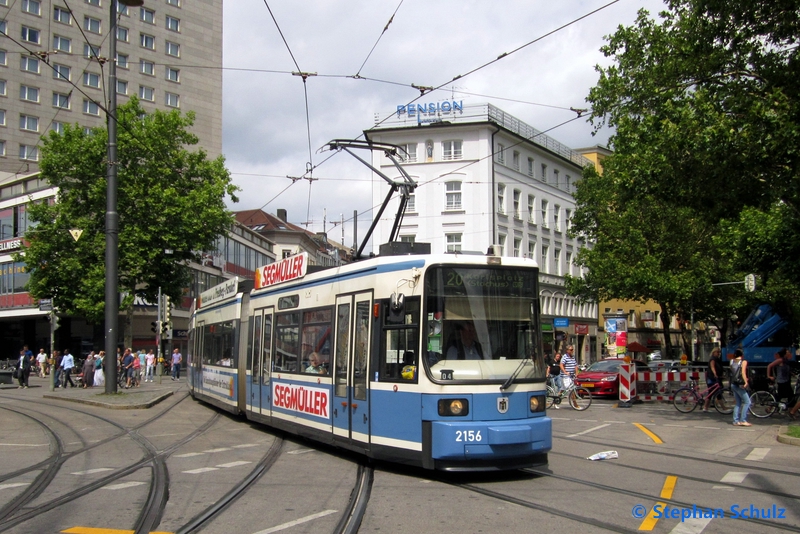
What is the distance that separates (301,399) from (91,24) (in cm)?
5774

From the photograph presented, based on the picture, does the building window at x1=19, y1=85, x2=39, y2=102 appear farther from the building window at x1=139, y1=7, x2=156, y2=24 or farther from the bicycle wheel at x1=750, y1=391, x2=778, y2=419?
the bicycle wheel at x1=750, y1=391, x2=778, y2=419

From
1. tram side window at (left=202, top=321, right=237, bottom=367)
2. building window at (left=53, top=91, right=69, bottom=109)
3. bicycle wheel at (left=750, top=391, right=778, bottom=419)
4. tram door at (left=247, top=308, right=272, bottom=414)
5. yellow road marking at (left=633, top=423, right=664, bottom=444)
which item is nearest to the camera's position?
tram door at (left=247, top=308, right=272, bottom=414)

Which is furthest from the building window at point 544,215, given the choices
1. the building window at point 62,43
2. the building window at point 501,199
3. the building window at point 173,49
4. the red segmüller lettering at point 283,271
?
the red segmüller lettering at point 283,271

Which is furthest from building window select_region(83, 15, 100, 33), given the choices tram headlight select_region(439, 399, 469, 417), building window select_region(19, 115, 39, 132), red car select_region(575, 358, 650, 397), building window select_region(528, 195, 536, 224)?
tram headlight select_region(439, 399, 469, 417)

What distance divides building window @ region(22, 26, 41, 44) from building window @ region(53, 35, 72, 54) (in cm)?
122

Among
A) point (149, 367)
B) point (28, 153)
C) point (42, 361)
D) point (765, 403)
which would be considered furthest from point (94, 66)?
point (765, 403)

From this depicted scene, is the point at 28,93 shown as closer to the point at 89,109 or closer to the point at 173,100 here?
the point at 89,109

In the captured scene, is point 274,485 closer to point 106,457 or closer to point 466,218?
point 106,457

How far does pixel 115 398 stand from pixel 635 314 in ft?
175

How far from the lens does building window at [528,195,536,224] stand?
53.1 m

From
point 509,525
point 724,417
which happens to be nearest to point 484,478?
point 509,525

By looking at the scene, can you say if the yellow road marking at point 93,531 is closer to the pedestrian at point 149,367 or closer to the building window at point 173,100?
the pedestrian at point 149,367

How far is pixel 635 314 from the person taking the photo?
66875 mm

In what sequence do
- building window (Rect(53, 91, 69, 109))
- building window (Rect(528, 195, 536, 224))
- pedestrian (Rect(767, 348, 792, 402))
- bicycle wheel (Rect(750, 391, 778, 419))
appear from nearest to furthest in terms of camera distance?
bicycle wheel (Rect(750, 391, 778, 419)), pedestrian (Rect(767, 348, 792, 402)), building window (Rect(528, 195, 536, 224)), building window (Rect(53, 91, 69, 109))
